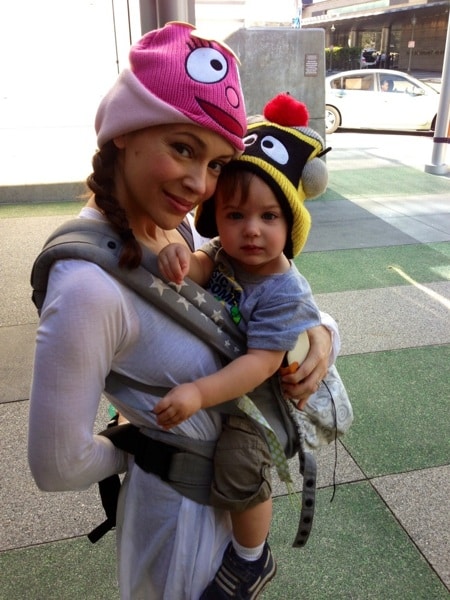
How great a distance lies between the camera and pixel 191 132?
1207mm

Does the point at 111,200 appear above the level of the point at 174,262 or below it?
above

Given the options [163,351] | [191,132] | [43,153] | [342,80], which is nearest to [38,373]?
[163,351]

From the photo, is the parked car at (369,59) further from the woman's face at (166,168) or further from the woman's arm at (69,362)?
the woman's arm at (69,362)

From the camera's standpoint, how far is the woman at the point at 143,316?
1.13 meters

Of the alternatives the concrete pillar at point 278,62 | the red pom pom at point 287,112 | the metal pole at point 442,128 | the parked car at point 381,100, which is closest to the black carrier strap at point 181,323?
the red pom pom at point 287,112

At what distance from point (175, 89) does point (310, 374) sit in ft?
2.62

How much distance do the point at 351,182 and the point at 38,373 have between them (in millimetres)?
9382

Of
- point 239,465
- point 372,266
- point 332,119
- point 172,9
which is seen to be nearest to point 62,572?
point 239,465

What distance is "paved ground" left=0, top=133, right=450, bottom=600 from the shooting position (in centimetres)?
238

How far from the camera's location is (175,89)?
1.18 m

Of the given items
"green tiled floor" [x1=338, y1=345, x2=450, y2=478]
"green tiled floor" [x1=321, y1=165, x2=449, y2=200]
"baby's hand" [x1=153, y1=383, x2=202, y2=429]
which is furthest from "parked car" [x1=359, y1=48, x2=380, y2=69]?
"baby's hand" [x1=153, y1=383, x2=202, y2=429]

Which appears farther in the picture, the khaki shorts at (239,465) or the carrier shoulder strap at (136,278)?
the khaki shorts at (239,465)

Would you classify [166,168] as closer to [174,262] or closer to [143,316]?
[174,262]

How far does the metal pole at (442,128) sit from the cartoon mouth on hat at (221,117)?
377 inches
